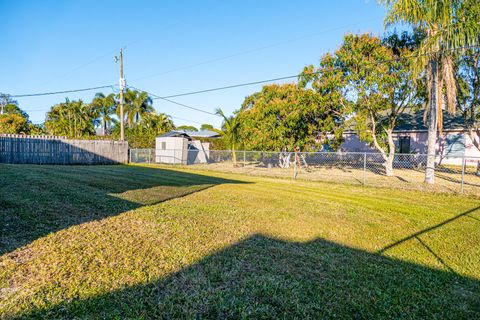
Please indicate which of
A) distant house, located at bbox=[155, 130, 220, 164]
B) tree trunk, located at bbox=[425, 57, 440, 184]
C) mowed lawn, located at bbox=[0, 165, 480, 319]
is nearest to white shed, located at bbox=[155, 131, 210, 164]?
distant house, located at bbox=[155, 130, 220, 164]

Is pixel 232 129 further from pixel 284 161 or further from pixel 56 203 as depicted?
pixel 56 203

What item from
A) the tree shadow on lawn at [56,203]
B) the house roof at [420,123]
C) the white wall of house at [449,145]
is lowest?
the tree shadow on lawn at [56,203]

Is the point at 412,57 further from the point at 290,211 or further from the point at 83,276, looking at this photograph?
the point at 83,276

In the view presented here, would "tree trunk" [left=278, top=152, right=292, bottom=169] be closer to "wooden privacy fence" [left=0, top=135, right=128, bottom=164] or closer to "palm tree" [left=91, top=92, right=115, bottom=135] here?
"wooden privacy fence" [left=0, top=135, right=128, bottom=164]

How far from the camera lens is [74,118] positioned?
46.3m

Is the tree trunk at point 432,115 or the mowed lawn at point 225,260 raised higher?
the tree trunk at point 432,115

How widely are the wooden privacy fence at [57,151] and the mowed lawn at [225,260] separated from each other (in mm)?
12265

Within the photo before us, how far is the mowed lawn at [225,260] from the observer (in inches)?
102

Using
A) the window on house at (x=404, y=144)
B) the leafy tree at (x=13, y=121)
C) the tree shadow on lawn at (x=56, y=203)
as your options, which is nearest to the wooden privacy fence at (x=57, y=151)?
the tree shadow on lawn at (x=56, y=203)

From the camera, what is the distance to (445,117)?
2256 centimetres

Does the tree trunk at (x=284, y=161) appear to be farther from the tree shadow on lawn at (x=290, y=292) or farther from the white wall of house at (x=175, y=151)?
the tree shadow on lawn at (x=290, y=292)

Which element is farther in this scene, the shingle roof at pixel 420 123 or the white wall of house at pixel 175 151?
the white wall of house at pixel 175 151

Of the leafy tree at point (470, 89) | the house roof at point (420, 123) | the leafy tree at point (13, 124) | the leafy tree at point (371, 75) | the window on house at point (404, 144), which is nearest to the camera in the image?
the leafy tree at point (371, 75)

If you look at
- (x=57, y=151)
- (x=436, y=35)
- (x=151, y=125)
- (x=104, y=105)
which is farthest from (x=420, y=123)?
(x=104, y=105)
